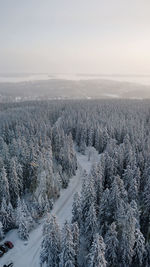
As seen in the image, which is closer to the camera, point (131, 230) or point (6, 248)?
point (131, 230)

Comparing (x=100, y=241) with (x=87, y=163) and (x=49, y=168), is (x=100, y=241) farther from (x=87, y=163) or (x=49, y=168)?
(x=87, y=163)

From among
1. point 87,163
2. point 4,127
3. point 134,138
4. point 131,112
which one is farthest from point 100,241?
point 131,112

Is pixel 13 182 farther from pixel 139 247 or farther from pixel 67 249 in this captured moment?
pixel 139 247

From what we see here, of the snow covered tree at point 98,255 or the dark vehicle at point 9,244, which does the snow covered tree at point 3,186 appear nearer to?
the dark vehicle at point 9,244

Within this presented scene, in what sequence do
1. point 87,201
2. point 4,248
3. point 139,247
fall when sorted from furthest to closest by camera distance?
point 4,248, point 87,201, point 139,247

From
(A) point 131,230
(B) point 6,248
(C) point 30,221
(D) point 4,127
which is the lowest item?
(B) point 6,248

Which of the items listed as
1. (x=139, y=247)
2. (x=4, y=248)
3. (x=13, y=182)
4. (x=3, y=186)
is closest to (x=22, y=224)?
(x=4, y=248)

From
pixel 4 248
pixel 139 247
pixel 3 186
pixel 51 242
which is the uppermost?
pixel 51 242

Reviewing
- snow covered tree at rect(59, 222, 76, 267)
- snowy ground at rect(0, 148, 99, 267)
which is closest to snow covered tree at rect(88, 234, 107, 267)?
snow covered tree at rect(59, 222, 76, 267)

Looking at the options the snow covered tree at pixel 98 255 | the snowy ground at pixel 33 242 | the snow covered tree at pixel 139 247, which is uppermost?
the snow covered tree at pixel 98 255

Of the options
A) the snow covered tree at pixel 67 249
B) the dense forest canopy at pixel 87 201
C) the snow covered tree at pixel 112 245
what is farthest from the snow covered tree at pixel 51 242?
the snow covered tree at pixel 112 245

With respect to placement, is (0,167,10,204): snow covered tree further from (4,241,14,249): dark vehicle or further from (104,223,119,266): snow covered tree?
(104,223,119,266): snow covered tree
